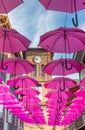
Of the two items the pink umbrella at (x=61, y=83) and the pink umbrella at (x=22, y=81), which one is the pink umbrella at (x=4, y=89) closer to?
the pink umbrella at (x=22, y=81)

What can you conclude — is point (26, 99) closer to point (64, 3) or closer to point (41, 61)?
point (64, 3)

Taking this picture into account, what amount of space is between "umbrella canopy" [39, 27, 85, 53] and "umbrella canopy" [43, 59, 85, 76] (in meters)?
2.25

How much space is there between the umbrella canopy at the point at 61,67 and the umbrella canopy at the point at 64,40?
2.25 metres

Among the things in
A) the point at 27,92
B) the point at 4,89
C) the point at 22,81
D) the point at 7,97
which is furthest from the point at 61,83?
the point at 7,97

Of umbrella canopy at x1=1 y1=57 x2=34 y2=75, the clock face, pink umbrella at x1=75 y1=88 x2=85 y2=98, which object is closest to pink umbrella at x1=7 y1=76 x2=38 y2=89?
umbrella canopy at x1=1 y1=57 x2=34 y2=75

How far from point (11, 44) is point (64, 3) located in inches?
115

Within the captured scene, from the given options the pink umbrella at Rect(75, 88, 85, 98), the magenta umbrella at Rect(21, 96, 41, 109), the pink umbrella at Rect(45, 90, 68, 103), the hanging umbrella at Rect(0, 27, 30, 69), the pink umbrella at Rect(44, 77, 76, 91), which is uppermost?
the hanging umbrella at Rect(0, 27, 30, 69)

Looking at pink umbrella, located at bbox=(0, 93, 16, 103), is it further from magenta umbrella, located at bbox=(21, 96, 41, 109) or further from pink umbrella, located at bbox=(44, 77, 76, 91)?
pink umbrella, located at bbox=(44, 77, 76, 91)

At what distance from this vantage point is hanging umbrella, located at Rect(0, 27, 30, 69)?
9.23 m

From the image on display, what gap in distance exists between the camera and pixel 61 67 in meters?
13.0

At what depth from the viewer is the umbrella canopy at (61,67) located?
1257cm

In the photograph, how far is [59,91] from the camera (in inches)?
683

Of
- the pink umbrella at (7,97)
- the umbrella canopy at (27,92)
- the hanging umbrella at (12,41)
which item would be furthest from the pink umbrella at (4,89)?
the hanging umbrella at (12,41)

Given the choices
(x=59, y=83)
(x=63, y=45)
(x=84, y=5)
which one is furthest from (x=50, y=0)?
(x=59, y=83)
